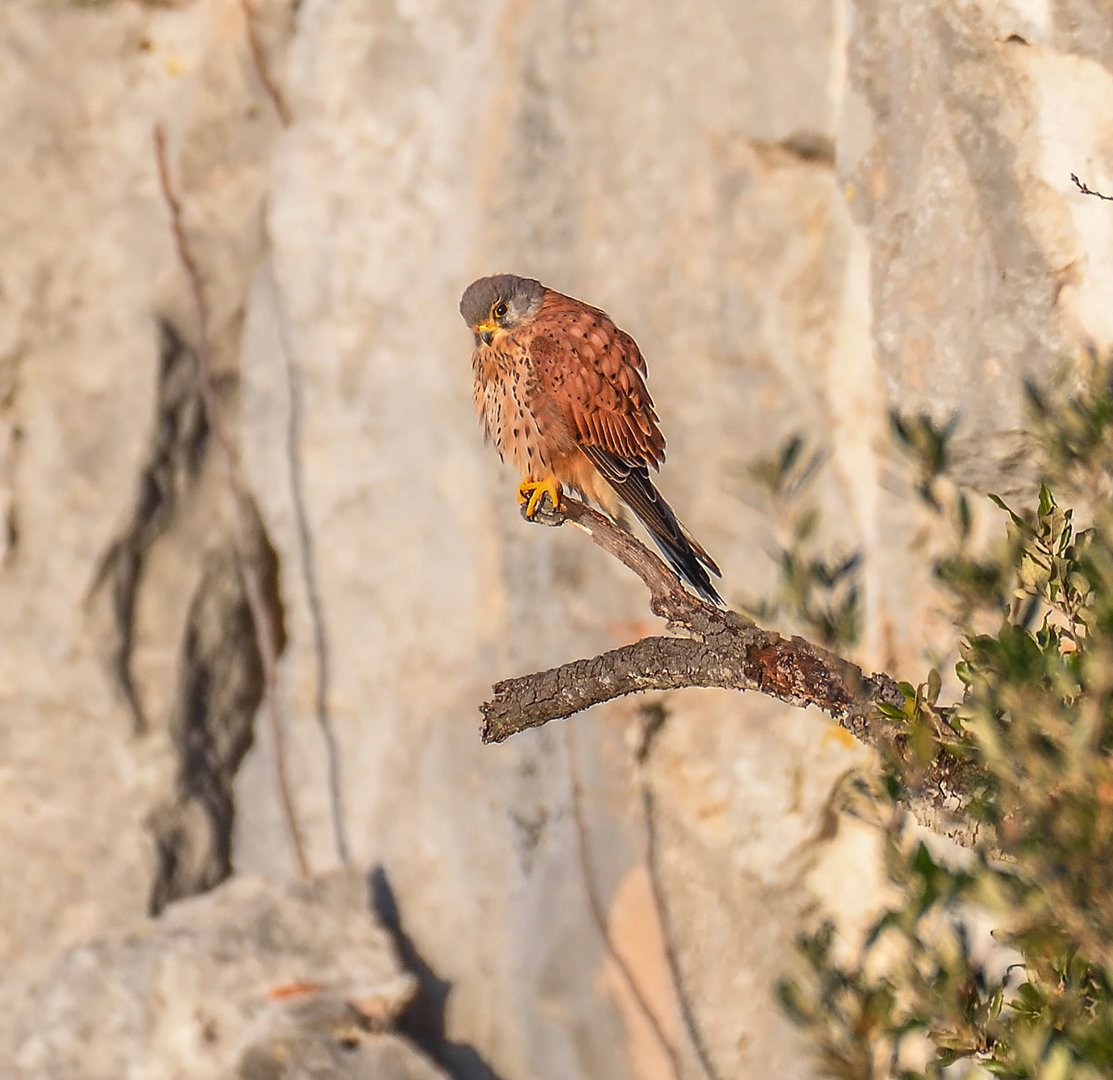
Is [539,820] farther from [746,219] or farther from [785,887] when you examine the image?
[746,219]

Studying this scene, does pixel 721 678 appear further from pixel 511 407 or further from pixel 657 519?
pixel 511 407

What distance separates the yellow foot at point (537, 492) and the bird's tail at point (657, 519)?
0.10 m

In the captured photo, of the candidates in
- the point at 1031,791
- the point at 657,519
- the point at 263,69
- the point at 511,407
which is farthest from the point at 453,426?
the point at 1031,791

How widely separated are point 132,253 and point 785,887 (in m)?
2.97

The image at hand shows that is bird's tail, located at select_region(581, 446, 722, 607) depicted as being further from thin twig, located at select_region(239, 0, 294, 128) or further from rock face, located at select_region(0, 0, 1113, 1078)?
thin twig, located at select_region(239, 0, 294, 128)

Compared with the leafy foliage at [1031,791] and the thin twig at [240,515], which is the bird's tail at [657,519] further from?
the thin twig at [240,515]

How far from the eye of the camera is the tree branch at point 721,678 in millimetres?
2391

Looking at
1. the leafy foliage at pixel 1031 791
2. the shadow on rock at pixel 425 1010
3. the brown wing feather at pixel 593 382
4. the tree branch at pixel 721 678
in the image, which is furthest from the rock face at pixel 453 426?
the tree branch at pixel 721 678

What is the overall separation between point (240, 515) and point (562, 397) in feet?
8.12

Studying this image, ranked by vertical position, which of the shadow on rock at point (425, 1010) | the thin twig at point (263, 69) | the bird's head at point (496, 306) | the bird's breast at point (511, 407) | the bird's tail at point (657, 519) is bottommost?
the shadow on rock at point (425, 1010)

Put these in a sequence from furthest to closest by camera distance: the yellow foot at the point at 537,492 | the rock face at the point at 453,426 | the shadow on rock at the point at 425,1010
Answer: the shadow on rock at the point at 425,1010, the rock face at the point at 453,426, the yellow foot at the point at 537,492

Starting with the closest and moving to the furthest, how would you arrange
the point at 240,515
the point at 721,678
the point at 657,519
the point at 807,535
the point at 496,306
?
the point at 721,678 < the point at 657,519 < the point at 496,306 < the point at 807,535 < the point at 240,515

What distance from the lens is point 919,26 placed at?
4.07 m

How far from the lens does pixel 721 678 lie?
2.46m
